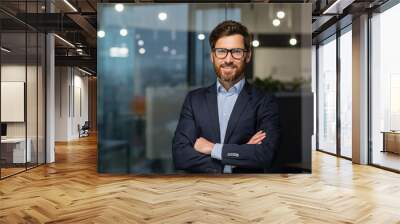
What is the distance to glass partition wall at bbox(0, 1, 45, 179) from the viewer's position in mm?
7074

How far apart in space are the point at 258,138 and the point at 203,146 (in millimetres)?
905

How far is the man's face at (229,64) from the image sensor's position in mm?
6680

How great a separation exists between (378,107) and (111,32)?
5.65 m

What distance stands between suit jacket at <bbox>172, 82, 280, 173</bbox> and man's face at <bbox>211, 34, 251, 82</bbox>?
250 millimetres

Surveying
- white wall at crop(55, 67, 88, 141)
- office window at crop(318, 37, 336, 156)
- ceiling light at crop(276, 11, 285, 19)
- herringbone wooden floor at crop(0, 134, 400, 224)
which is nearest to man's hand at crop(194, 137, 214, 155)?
herringbone wooden floor at crop(0, 134, 400, 224)

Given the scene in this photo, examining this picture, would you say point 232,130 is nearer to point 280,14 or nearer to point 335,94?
point 280,14

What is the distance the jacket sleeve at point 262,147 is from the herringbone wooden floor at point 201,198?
0.33m

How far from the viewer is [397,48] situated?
7746mm

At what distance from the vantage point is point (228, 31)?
681 cm

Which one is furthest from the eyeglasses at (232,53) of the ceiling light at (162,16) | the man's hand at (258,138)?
the man's hand at (258,138)

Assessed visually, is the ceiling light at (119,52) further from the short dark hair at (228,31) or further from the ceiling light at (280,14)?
the ceiling light at (280,14)

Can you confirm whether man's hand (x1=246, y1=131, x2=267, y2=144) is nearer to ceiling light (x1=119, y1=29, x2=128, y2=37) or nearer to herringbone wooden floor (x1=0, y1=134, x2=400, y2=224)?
herringbone wooden floor (x1=0, y1=134, x2=400, y2=224)

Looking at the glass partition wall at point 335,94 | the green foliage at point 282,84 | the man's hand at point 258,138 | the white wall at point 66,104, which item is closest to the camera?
the man's hand at point 258,138

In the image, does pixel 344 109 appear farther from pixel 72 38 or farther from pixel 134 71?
pixel 72 38
